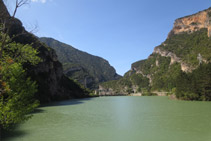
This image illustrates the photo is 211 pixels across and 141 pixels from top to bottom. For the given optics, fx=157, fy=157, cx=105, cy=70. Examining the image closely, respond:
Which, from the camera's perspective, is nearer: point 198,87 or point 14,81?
point 14,81

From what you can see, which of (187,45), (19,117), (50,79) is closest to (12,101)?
(19,117)

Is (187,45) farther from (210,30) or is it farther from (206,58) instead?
(206,58)

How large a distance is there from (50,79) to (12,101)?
10383 cm

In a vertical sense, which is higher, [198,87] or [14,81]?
[14,81]

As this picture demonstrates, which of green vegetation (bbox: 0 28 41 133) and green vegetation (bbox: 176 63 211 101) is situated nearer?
green vegetation (bbox: 0 28 41 133)

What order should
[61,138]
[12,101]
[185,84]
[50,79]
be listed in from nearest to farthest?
[12,101] < [61,138] < [185,84] < [50,79]

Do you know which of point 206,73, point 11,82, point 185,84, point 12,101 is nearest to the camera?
point 12,101

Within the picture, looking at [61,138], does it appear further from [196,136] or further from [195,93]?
[195,93]

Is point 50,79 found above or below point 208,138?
above

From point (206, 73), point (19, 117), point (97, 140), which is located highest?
point (206, 73)

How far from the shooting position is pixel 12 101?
12188 millimetres

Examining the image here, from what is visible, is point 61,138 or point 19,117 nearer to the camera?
point 19,117

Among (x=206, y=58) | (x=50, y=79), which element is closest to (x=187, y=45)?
(x=206, y=58)

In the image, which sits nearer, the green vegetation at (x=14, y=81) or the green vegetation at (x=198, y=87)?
the green vegetation at (x=14, y=81)
